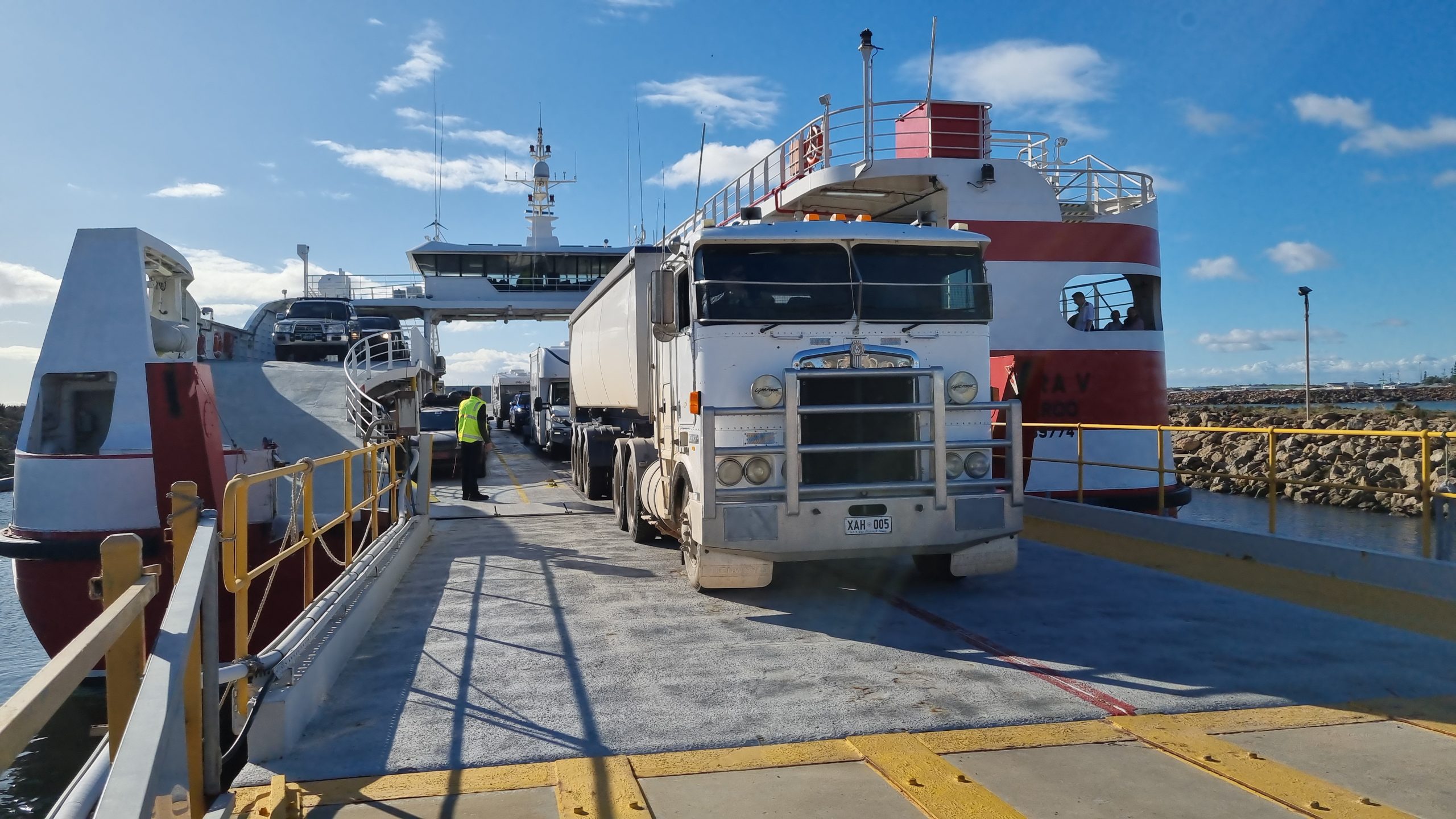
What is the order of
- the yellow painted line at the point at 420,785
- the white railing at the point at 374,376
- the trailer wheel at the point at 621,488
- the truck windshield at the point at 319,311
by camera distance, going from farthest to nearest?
1. the truck windshield at the point at 319,311
2. the white railing at the point at 374,376
3. the trailer wheel at the point at 621,488
4. the yellow painted line at the point at 420,785

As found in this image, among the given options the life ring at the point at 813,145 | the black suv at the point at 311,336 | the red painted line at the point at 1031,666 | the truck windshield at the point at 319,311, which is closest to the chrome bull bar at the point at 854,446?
the red painted line at the point at 1031,666

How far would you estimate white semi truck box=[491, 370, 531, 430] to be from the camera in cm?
4859

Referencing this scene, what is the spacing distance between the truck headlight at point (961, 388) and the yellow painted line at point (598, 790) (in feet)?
14.6

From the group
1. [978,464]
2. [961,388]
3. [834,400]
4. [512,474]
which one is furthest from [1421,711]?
[512,474]

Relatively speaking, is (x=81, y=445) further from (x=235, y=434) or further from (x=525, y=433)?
(x=525, y=433)

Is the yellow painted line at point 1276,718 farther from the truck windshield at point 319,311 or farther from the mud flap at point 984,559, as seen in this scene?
the truck windshield at point 319,311

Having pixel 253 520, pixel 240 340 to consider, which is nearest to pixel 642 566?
pixel 253 520

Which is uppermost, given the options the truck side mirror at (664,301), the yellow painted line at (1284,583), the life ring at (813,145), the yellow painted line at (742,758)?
the life ring at (813,145)

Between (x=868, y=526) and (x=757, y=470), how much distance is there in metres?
0.99

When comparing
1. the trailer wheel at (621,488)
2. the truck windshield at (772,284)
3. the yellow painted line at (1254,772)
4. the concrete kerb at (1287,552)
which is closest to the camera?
the yellow painted line at (1254,772)

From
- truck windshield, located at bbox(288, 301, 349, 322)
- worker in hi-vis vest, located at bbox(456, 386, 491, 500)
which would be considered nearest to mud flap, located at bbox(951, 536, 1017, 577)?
worker in hi-vis vest, located at bbox(456, 386, 491, 500)

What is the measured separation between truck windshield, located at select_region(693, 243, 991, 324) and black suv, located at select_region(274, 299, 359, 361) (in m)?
19.4

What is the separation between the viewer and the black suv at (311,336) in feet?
82.5

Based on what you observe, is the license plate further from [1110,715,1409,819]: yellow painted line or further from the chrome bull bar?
[1110,715,1409,819]: yellow painted line
